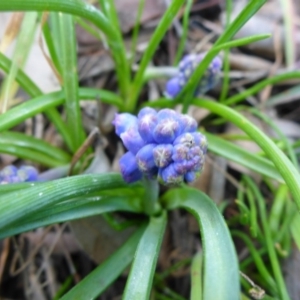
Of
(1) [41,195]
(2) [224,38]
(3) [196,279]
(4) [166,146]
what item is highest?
(2) [224,38]

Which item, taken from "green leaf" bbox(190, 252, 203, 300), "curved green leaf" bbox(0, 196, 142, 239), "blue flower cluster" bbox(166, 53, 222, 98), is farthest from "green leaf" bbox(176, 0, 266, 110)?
"green leaf" bbox(190, 252, 203, 300)

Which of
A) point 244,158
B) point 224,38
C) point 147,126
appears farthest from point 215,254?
point 224,38

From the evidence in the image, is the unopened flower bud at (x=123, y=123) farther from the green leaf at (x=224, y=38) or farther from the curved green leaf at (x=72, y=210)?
the green leaf at (x=224, y=38)

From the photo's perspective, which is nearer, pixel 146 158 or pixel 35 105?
pixel 146 158

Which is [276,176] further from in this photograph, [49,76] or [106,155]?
[49,76]

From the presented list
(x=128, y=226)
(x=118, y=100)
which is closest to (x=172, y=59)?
(x=118, y=100)

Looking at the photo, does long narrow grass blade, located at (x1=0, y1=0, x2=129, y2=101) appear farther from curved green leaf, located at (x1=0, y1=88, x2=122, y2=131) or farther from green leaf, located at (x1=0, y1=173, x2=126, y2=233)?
green leaf, located at (x1=0, y1=173, x2=126, y2=233)

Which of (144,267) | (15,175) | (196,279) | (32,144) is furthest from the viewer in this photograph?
(32,144)

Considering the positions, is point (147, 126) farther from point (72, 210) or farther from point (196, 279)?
point (196, 279)
